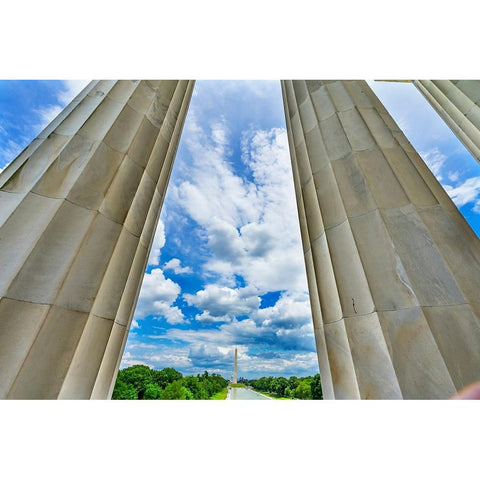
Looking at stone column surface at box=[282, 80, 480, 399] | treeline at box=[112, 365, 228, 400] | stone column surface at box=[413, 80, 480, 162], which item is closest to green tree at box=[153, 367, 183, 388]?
treeline at box=[112, 365, 228, 400]

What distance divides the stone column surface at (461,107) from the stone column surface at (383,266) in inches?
432

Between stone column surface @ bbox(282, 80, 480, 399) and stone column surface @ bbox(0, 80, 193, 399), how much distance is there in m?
7.05

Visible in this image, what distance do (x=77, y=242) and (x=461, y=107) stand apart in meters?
25.0

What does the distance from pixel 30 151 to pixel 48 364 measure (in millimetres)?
7628

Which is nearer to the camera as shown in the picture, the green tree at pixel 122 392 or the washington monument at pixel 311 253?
the washington monument at pixel 311 253

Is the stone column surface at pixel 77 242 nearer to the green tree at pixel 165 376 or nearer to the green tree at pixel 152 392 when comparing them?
the green tree at pixel 152 392

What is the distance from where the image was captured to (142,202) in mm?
10188

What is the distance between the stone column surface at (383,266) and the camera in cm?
580

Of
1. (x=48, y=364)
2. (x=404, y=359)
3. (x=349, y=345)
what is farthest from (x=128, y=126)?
(x=404, y=359)

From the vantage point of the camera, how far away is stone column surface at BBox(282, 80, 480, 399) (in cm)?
580

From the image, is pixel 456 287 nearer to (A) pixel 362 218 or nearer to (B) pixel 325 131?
(A) pixel 362 218

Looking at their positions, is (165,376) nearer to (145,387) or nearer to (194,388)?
(194,388)

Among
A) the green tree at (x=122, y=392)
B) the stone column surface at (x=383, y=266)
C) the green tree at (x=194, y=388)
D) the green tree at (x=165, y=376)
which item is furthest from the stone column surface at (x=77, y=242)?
the green tree at (x=194, y=388)

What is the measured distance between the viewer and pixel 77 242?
7.27 m
